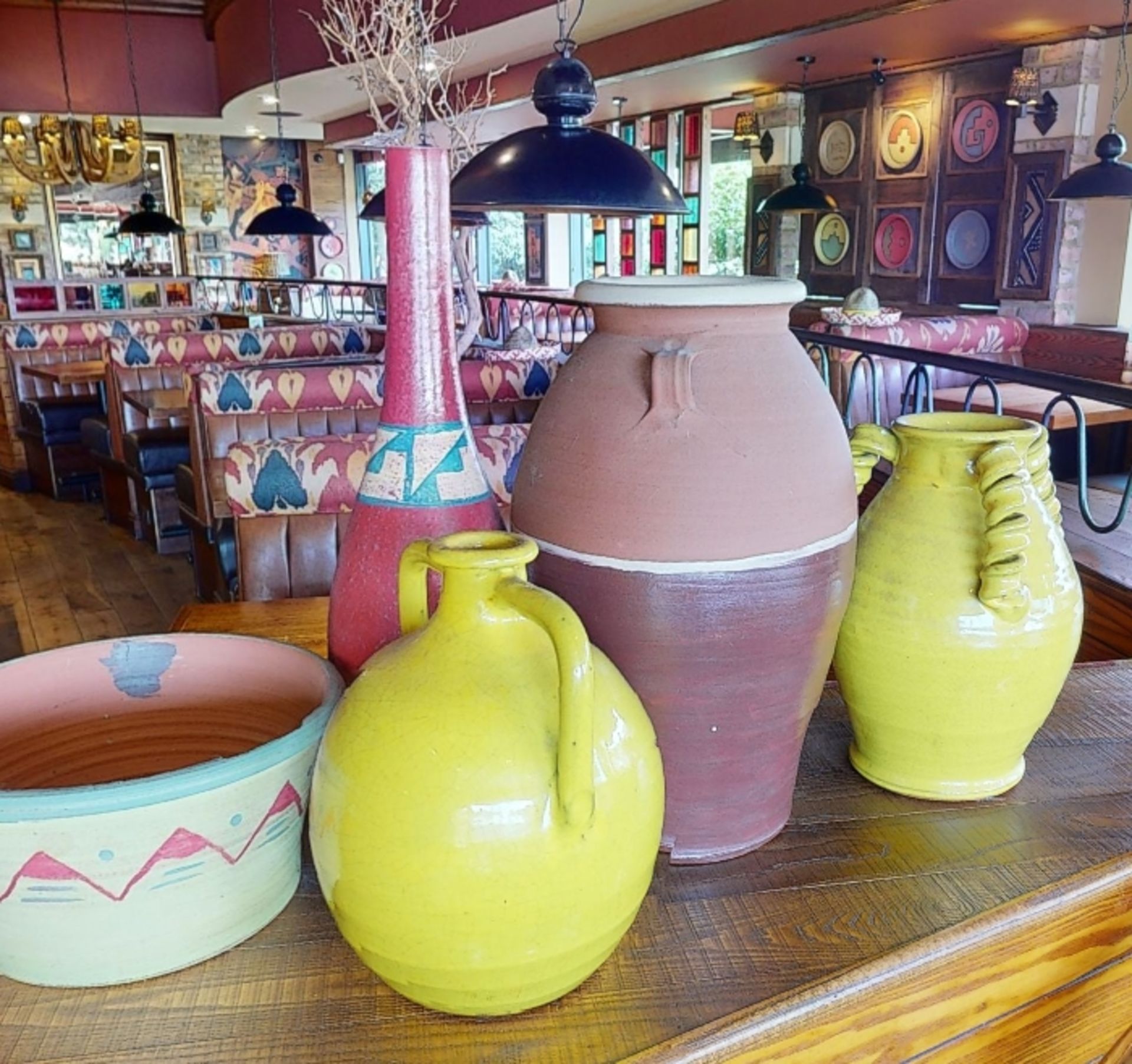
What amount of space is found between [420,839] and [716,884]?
Answer: 0.99ft

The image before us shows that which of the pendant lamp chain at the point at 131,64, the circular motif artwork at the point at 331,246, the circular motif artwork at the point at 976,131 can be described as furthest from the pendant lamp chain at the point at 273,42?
the circular motif artwork at the point at 331,246

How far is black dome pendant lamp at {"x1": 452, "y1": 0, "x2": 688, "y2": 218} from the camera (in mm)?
1813

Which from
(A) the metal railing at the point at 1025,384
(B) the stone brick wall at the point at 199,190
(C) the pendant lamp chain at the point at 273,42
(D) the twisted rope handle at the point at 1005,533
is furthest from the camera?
(B) the stone brick wall at the point at 199,190

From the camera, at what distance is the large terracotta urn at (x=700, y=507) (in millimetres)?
694

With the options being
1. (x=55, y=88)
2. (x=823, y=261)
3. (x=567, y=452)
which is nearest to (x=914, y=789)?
(x=567, y=452)

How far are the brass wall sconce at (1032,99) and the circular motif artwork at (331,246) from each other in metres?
9.57

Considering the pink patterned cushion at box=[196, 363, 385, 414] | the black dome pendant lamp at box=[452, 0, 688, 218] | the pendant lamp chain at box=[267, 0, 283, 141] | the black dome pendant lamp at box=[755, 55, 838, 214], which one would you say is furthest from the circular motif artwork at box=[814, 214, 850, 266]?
the black dome pendant lamp at box=[452, 0, 688, 218]

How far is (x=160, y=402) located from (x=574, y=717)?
5.15 meters

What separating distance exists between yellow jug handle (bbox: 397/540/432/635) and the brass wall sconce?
7605 millimetres

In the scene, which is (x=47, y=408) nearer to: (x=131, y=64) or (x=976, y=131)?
(x=131, y=64)

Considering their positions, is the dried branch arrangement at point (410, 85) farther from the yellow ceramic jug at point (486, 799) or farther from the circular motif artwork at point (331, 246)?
the circular motif artwork at point (331, 246)

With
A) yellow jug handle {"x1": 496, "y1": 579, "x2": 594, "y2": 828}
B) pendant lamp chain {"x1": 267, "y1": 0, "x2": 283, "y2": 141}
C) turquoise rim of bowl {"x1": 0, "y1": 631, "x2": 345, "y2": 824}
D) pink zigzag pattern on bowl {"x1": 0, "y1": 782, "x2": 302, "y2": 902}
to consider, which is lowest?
pink zigzag pattern on bowl {"x1": 0, "y1": 782, "x2": 302, "y2": 902}

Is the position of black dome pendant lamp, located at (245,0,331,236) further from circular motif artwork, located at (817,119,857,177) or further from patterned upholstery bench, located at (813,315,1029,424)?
circular motif artwork, located at (817,119,857,177)

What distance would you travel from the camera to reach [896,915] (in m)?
0.75
